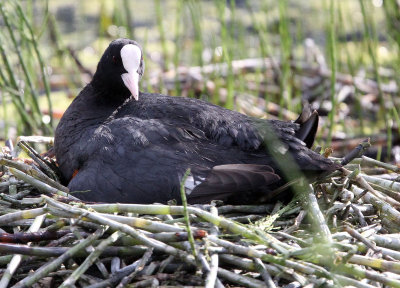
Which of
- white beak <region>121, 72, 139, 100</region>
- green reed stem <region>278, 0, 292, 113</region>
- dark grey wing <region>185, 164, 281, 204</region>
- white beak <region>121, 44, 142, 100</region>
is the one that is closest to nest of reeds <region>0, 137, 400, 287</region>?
dark grey wing <region>185, 164, 281, 204</region>

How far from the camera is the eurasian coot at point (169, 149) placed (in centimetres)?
272

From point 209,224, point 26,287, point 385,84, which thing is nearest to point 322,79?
point 385,84

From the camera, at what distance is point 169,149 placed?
2.84 meters

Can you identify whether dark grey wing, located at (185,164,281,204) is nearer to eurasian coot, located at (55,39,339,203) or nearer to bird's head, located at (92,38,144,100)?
eurasian coot, located at (55,39,339,203)

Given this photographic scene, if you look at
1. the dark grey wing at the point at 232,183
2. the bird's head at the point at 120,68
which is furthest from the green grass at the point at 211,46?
the dark grey wing at the point at 232,183

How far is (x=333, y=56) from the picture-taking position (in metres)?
3.74

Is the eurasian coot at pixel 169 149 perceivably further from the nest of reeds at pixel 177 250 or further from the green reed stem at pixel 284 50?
the green reed stem at pixel 284 50

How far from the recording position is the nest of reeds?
7.31 feet

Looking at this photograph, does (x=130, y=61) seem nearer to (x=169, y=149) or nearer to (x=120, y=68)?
(x=120, y=68)

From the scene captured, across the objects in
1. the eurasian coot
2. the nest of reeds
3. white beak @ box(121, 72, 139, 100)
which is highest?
white beak @ box(121, 72, 139, 100)

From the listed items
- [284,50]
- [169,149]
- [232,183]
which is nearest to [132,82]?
[169,149]

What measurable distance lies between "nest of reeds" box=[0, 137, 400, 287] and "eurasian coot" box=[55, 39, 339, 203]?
0.18 meters

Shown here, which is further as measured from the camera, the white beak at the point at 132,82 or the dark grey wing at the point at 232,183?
the white beak at the point at 132,82

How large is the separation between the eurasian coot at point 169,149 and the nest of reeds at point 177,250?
0.59 ft
